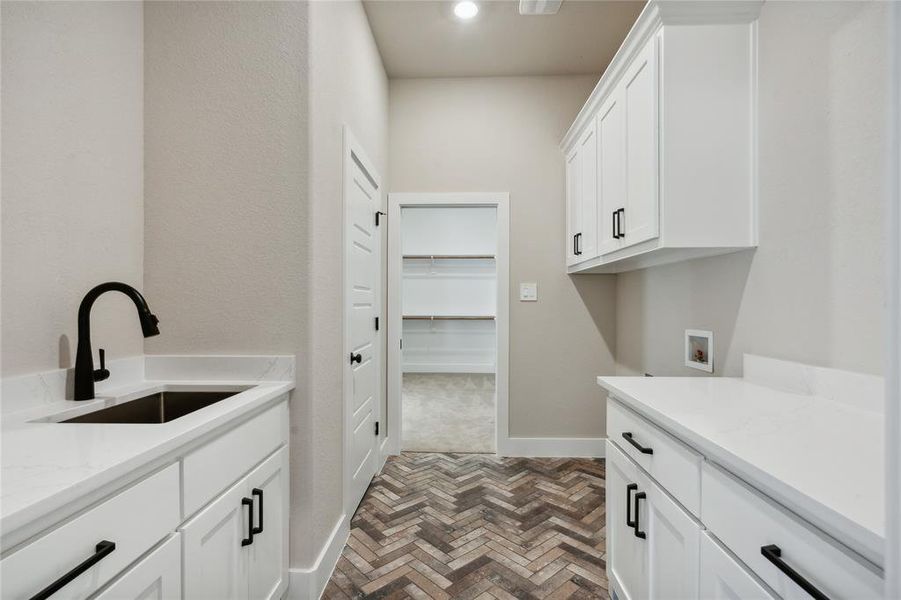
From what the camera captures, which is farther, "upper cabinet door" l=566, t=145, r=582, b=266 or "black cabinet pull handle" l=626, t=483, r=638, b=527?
"upper cabinet door" l=566, t=145, r=582, b=266

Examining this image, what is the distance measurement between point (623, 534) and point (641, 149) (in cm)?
152

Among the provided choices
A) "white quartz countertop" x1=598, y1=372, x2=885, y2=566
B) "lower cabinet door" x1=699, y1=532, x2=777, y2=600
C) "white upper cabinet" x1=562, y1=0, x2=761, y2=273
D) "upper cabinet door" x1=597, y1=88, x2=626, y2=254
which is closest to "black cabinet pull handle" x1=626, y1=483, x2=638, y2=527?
"white quartz countertop" x1=598, y1=372, x2=885, y2=566

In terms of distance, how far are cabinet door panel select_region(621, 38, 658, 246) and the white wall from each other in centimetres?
203

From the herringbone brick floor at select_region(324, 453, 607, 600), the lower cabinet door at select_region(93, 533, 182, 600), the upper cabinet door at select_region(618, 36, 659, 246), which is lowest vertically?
the herringbone brick floor at select_region(324, 453, 607, 600)

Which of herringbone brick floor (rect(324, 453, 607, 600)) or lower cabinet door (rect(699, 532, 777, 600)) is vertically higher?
lower cabinet door (rect(699, 532, 777, 600))

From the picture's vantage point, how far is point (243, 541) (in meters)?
1.21

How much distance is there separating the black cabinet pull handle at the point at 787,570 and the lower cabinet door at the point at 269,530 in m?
1.30

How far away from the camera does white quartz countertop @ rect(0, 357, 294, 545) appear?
2.09 feet

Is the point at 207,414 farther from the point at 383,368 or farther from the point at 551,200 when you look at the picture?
the point at 551,200

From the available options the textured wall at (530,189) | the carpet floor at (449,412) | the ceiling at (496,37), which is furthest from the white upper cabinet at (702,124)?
the carpet floor at (449,412)

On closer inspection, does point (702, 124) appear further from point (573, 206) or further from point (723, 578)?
point (723, 578)

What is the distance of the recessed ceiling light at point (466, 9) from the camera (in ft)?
7.70

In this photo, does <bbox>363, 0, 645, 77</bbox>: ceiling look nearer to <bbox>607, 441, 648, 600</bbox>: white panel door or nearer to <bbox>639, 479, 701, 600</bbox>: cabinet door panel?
<bbox>607, 441, 648, 600</bbox>: white panel door

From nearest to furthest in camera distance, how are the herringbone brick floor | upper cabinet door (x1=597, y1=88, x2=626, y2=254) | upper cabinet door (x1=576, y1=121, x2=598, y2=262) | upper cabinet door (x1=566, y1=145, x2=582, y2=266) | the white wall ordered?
the white wall → the herringbone brick floor → upper cabinet door (x1=597, y1=88, x2=626, y2=254) → upper cabinet door (x1=576, y1=121, x2=598, y2=262) → upper cabinet door (x1=566, y1=145, x2=582, y2=266)
